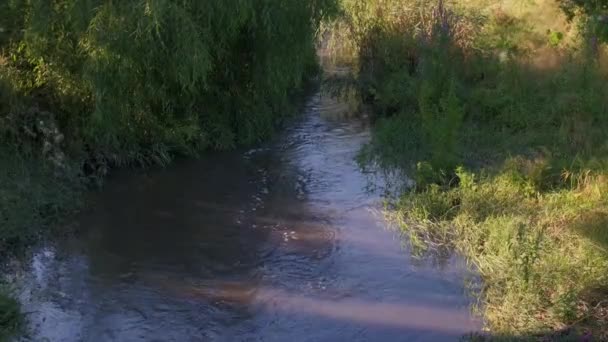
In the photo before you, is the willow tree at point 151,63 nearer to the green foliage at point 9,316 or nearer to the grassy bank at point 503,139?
the grassy bank at point 503,139

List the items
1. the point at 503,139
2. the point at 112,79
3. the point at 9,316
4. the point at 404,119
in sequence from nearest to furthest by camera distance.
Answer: the point at 9,316
the point at 112,79
the point at 503,139
the point at 404,119

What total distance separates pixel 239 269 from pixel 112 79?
3.65m

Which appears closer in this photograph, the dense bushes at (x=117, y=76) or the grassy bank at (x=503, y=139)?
the grassy bank at (x=503, y=139)

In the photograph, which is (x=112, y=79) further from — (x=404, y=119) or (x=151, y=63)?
(x=404, y=119)

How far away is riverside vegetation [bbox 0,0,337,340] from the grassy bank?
8.43 ft

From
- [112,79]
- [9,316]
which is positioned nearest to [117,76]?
[112,79]

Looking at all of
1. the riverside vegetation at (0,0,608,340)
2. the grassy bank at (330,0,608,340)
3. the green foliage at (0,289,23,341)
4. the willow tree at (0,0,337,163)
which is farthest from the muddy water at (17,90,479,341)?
the willow tree at (0,0,337,163)

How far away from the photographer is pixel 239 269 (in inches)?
328

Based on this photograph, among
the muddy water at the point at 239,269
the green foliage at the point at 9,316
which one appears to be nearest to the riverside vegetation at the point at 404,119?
the green foliage at the point at 9,316

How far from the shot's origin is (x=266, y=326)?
7.15 metres

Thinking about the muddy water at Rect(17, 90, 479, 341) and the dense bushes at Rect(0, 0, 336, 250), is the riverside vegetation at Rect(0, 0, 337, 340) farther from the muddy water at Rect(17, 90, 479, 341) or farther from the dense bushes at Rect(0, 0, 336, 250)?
the muddy water at Rect(17, 90, 479, 341)

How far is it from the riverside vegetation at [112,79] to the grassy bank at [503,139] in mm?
2568

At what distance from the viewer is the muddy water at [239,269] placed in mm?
7125

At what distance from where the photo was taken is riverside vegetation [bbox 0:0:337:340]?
982cm
